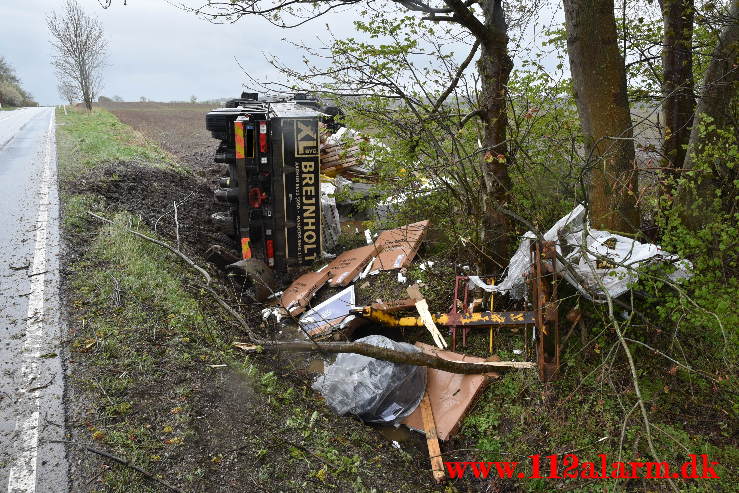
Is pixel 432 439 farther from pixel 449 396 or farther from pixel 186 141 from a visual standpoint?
pixel 186 141

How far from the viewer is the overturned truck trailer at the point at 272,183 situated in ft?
23.9

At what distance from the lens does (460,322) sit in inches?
232

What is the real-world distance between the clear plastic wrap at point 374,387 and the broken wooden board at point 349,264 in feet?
7.04

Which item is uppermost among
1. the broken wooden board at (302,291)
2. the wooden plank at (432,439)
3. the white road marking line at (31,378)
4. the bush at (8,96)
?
the bush at (8,96)

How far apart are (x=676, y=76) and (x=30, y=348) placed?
311 inches

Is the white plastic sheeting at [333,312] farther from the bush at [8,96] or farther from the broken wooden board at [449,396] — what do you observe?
the bush at [8,96]

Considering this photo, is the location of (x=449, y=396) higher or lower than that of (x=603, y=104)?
lower

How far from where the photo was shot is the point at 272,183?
7.46 meters

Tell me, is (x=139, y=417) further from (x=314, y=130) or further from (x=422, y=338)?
(x=314, y=130)

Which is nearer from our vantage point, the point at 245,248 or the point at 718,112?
the point at 718,112

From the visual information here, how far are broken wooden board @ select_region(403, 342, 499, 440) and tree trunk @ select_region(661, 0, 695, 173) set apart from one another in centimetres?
382

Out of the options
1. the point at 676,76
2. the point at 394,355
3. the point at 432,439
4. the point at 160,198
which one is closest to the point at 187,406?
the point at 394,355

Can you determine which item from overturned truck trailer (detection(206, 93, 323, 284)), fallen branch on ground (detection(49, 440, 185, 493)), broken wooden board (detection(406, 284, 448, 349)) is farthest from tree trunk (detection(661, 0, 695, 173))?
fallen branch on ground (detection(49, 440, 185, 493))

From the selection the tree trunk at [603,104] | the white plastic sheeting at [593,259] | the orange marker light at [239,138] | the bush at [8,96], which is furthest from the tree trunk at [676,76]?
the bush at [8,96]
